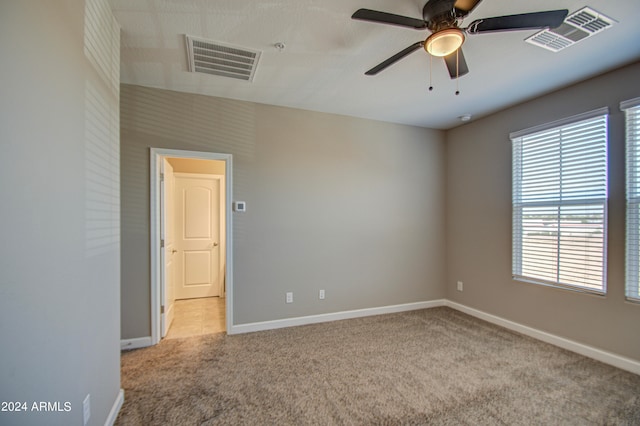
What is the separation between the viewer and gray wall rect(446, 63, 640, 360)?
8.21ft

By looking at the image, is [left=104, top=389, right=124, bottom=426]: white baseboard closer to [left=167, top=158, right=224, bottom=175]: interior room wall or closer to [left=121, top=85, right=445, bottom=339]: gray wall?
[left=121, top=85, right=445, bottom=339]: gray wall

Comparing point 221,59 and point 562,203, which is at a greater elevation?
point 221,59

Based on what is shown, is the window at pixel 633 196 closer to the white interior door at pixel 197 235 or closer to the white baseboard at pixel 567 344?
the white baseboard at pixel 567 344

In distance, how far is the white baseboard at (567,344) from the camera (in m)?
2.44

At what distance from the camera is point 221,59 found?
94.7 inches

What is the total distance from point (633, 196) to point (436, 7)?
2496 millimetres

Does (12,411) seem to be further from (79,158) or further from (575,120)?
(575,120)

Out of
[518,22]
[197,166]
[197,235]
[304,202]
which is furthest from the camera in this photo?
[197,235]

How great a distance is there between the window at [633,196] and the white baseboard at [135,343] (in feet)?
15.3

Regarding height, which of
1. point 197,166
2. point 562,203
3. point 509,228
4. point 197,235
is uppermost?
point 197,166

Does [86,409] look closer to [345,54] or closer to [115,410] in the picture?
[115,410]

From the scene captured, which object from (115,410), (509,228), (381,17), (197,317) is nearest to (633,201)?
(509,228)

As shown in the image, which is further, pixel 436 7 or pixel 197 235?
pixel 197 235

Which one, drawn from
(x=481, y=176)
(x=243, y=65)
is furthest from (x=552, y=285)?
(x=243, y=65)
